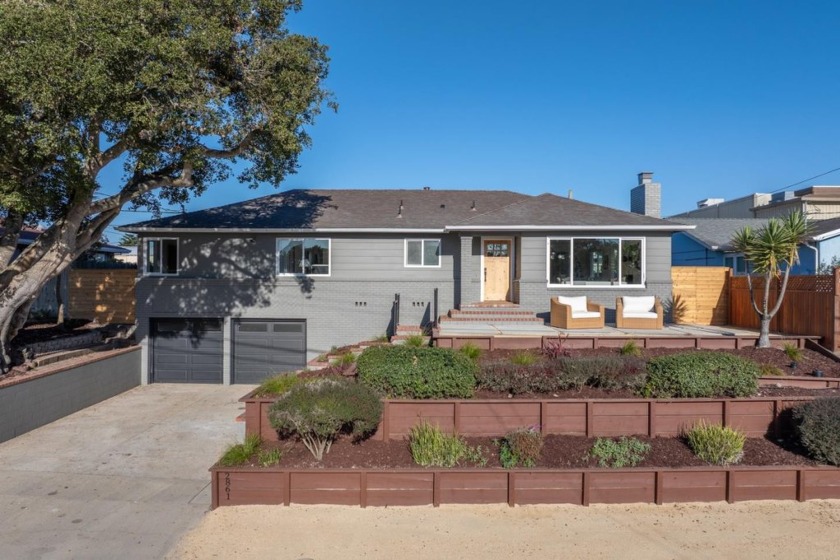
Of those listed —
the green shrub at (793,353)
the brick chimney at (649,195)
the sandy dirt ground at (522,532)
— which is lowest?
the sandy dirt ground at (522,532)

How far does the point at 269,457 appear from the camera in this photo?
252 inches

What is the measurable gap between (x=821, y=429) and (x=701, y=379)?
1.50 meters

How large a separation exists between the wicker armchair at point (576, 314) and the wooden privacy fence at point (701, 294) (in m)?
3.56

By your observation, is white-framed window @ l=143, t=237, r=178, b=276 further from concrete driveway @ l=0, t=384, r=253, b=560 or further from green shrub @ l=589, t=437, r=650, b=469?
green shrub @ l=589, t=437, r=650, b=469

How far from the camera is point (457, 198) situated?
17.4 m

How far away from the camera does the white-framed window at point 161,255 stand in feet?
48.9

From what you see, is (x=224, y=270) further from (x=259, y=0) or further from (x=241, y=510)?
(x=241, y=510)

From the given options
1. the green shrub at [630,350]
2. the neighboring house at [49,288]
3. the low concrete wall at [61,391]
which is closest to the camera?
the low concrete wall at [61,391]

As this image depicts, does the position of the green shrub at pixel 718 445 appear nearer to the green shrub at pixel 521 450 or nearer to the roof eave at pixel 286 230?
the green shrub at pixel 521 450

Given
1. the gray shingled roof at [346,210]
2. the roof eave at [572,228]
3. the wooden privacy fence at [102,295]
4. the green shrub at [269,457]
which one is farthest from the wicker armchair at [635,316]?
the wooden privacy fence at [102,295]

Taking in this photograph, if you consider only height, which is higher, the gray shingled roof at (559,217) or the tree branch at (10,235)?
the gray shingled roof at (559,217)

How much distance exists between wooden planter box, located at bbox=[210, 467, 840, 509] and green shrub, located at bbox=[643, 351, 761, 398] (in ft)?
5.35

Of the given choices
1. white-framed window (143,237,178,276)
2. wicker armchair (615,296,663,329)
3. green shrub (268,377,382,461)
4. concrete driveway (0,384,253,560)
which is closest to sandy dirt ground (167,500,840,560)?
concrete driveway (0,384,253,560)

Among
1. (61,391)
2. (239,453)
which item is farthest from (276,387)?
(61,391)
